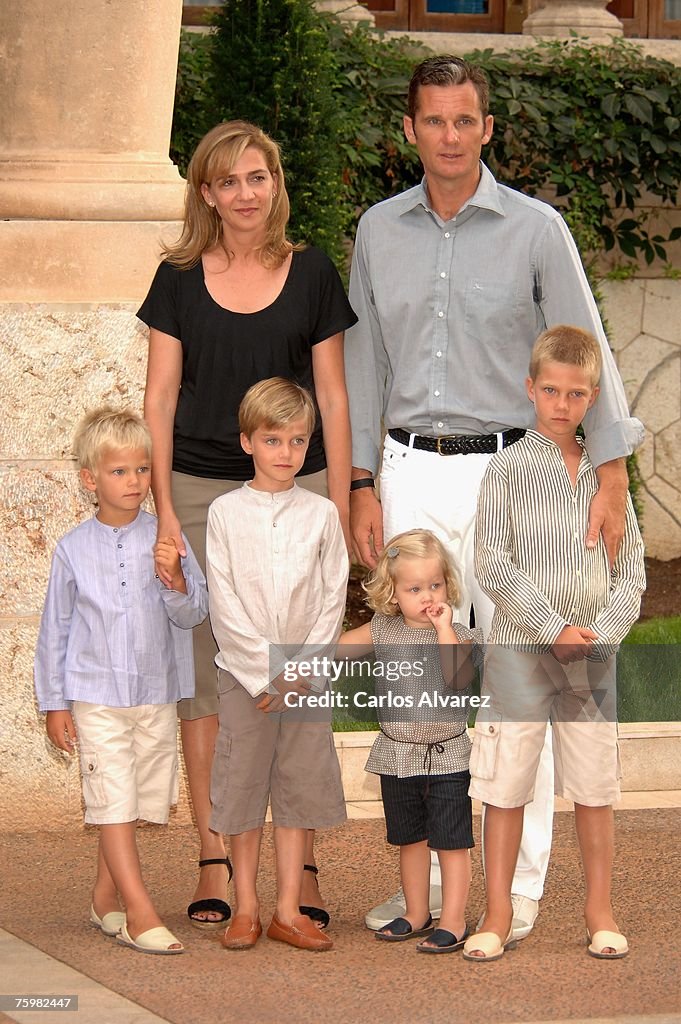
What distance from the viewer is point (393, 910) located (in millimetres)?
3934

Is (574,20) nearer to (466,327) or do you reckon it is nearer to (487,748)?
(466,327)

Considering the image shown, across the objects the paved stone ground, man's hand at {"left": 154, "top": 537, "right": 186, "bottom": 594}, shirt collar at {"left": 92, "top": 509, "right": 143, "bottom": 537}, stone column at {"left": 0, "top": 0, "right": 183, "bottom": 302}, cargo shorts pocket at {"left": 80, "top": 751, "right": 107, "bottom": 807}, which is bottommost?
the paved stone ground

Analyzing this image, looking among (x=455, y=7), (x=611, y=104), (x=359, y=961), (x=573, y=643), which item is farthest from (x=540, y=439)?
(x=455, y=7)

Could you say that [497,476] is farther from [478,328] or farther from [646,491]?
[646,491]

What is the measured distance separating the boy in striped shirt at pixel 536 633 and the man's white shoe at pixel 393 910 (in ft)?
0.82

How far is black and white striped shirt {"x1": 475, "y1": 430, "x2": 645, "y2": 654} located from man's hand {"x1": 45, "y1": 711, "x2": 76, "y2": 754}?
103cm

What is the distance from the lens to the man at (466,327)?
388 cm

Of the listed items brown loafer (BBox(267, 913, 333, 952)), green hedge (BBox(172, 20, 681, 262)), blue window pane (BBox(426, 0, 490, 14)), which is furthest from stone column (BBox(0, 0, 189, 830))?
blue window pane (BBox(426, 0, 490, 14))

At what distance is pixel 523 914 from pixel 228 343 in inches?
61.1

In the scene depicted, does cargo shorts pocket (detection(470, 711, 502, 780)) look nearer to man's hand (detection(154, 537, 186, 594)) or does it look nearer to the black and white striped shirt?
the black and white striped shirt

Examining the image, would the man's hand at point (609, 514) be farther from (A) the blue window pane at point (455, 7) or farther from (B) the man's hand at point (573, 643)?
(A) the blue window pane at point (455, 7)

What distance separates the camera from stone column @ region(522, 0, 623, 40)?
8859 millimetres

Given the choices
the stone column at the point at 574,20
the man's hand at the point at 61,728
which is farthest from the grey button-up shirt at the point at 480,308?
the stone column at the point at 574,20

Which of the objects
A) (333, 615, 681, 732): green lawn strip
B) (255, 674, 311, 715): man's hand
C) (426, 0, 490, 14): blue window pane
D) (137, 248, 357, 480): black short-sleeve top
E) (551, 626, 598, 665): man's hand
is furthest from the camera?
(426, 0, 490, 14): blue window pane
